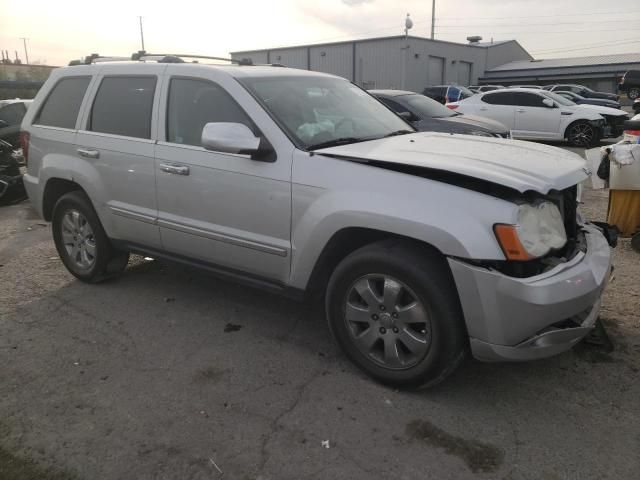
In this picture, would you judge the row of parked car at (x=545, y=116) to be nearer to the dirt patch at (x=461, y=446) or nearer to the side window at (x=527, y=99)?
the side window at (x=527, y=99)

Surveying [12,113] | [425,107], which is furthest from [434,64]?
[12,113]

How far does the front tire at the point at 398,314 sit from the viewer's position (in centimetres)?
279

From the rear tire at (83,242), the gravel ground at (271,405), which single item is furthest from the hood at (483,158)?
the rear tire at (83,242)

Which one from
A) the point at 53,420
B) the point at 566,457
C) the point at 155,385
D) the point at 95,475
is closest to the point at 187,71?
the point at 155,385

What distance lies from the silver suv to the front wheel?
11.4 metres

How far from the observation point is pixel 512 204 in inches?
103

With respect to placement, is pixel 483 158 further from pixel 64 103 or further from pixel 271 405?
pixel 64 103

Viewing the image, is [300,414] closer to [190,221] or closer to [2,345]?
[190,221]

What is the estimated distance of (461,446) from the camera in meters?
2.63

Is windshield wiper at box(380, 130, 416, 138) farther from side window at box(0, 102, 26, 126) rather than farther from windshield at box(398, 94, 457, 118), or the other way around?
side window at box(0, 102, 26, 126)

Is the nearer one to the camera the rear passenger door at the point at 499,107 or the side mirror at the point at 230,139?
the side mirror at the point at 230,139

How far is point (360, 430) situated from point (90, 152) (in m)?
3.08

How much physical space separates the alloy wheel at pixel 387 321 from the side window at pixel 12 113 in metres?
10.7

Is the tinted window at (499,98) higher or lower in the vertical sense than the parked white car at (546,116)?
higher
